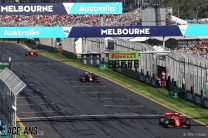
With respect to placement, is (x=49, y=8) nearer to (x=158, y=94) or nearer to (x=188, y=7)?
(x=158, y=94)

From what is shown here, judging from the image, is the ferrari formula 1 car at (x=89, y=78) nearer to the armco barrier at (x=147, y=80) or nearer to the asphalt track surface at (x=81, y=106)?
the asphalt track surface at (x=81, y=106)

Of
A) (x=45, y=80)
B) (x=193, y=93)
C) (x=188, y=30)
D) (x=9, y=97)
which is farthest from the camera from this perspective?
(x=45, y=80)

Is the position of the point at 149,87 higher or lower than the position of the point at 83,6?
lower

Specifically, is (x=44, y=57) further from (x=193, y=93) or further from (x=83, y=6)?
(x=193, y=93)

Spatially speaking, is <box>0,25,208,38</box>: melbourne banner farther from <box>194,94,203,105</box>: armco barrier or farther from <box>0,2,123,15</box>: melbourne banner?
<box>0,2,123,15</box>: melbourne banner

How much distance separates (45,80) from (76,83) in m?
4.65

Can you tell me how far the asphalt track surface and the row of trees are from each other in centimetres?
9259

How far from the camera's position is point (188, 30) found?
164 ft

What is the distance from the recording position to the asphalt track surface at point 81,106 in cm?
4053

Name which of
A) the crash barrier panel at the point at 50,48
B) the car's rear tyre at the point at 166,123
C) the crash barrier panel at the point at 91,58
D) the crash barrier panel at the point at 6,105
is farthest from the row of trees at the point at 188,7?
the crash barrier panel at the point at 6,105

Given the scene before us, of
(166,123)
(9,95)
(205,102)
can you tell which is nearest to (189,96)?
(205,102)

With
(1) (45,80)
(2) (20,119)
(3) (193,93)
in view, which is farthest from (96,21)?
(2) (20,119)

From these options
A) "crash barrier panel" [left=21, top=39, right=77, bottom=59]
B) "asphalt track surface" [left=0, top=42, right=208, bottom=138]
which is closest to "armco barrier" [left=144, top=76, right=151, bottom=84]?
"asphalt track surface" [left=0, top=42, right=208, bottom=138]

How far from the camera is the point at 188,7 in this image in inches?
6855
